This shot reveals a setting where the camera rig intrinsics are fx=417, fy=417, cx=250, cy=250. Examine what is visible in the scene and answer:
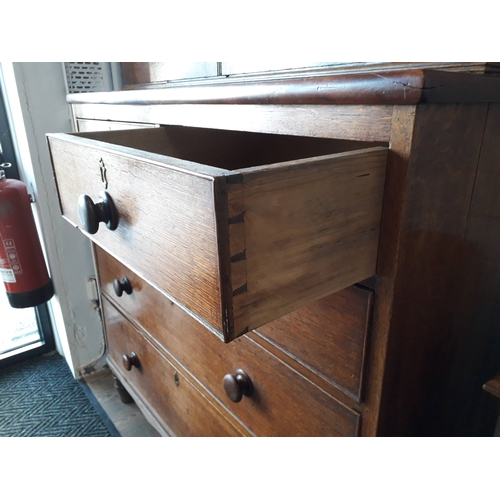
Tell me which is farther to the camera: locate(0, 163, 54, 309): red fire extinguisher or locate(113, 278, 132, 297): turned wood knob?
locate(0, 163, 54, 309): red fire extinguisher

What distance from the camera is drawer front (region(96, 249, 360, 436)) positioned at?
0.64m

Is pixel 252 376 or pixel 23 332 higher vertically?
pixel 252 376

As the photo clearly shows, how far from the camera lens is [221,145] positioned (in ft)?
2.80

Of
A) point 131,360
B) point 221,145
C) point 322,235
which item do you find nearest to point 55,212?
point 131,360

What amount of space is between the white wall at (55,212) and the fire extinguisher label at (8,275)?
0.12 metres

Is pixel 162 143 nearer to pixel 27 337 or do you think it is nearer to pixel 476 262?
pixel 476 262

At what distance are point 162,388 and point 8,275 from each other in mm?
700

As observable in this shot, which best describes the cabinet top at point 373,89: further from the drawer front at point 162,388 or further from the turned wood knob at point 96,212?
the drawer front at point 162,388

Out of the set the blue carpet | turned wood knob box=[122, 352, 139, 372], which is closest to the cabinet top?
turned wood knob box=[122, 352, 139, 372]

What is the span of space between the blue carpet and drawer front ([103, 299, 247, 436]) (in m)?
0.21

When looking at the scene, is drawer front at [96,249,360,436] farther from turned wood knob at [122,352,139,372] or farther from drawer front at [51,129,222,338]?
drawer front at [51,129,222,338]

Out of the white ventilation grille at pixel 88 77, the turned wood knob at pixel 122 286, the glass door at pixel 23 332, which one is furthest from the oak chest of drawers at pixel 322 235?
the glass door at pixel 23 332

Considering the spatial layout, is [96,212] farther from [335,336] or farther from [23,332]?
[23,332]

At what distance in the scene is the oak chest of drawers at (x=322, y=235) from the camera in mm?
411
